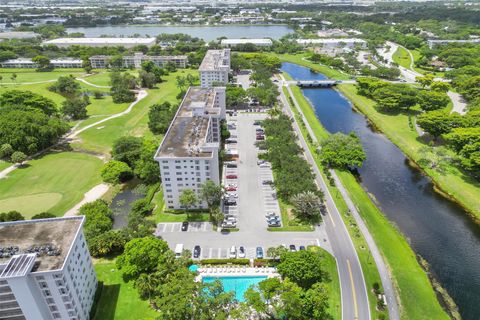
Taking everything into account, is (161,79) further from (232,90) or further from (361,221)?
Answer: (361,221)

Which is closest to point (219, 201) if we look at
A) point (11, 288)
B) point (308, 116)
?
point (11, 288)

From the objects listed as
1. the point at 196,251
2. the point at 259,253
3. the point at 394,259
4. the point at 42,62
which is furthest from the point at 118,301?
the point at 42,62

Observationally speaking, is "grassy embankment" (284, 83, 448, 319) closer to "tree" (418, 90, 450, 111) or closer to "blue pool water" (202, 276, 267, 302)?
"blue pool water" (202, 276, 267, 302)

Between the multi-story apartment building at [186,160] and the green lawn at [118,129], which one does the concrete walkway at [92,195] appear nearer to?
the multi-story apartment building at [186,160]

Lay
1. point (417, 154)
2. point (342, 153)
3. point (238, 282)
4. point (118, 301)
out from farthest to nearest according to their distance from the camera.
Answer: point (417, 154)
point (342, 153)
point (238, 282)
point (118, 301)

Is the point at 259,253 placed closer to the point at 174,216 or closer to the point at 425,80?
the point at 174,216

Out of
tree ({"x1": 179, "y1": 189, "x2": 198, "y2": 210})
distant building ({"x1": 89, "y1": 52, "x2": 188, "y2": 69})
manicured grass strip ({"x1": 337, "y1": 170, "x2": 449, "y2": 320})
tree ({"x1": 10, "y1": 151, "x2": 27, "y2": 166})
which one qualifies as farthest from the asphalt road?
distant building ({"x1": 89, "y1": 52, "x2": 188, "y2": 69})

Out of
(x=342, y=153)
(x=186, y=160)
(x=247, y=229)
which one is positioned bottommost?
(x=247, y=229)
